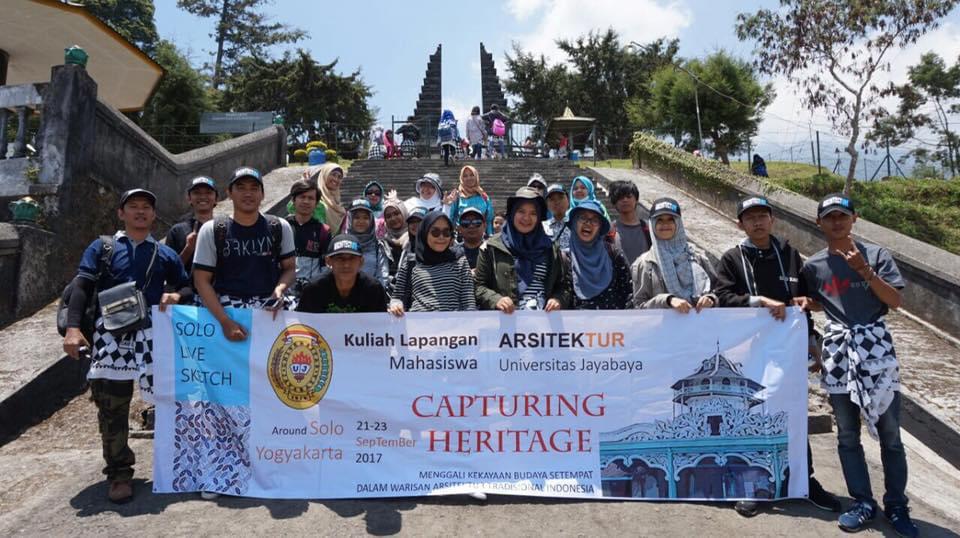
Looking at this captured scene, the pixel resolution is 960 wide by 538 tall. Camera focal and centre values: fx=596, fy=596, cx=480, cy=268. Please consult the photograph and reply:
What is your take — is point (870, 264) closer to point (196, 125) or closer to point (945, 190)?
point (945, 190)

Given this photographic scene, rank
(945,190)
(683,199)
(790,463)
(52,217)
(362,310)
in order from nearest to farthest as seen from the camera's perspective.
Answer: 1. (790,463)
2. (362,310)
3. (52,217)
4. (683,199)
5. (945,190)

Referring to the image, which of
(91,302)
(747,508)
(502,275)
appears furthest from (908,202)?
(91,302)

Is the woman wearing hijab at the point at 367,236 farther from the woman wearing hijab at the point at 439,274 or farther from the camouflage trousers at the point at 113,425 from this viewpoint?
the camouflage trousers at the point at 113,425

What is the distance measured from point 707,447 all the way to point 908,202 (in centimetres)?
1357

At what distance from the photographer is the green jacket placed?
165 inches

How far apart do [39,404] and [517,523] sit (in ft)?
13.9

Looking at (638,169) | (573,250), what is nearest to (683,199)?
(638,169)

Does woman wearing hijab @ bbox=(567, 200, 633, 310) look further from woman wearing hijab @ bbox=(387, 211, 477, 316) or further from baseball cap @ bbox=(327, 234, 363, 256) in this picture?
baseball cap @ bbox=(327, 234, 363, 256)

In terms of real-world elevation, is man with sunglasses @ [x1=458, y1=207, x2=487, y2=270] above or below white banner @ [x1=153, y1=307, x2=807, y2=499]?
above

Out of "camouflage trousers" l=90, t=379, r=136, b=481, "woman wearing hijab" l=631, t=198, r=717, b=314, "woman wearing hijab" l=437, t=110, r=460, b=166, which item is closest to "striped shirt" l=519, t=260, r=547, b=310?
"woman wearing hijab" l=631, t=198, r=717, b=314

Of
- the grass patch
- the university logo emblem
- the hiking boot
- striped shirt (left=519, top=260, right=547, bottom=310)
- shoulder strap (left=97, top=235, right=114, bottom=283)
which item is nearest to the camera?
the hiking boot

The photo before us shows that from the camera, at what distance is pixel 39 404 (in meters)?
5.00

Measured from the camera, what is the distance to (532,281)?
4238mm

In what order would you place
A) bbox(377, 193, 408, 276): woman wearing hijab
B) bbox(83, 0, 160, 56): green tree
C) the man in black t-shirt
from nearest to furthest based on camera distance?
the man in black t-shirt, bbox(377, 193, 408, 276): woman wearing hijab, bbox(83, 0, 160, 56): green tree
